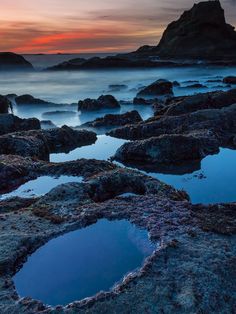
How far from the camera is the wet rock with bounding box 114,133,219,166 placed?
14.3 metres

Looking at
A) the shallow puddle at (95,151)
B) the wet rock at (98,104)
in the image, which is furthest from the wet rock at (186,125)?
the wet rock at (98,104)

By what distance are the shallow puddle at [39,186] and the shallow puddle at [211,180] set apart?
2.75 m

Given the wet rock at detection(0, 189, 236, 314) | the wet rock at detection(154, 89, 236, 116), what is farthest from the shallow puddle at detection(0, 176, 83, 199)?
the wet rock at detection(154, 89, 236, 116)

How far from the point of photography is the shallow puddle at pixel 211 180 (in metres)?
11.0

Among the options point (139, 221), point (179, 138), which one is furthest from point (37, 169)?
point (139, 221)

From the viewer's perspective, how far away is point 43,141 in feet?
53.4

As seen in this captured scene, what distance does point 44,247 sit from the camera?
774 cm

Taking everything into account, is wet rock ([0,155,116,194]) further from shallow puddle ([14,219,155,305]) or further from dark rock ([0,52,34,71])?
dark rock ([0,52,34,71])

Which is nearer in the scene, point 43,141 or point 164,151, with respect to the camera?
point 164,151

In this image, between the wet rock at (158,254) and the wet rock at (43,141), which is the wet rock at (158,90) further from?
the wet rock at (158,254)

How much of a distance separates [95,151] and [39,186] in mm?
5367

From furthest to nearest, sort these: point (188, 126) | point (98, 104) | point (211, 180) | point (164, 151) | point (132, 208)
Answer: point (98, 104), point (188, 126), point (164, 151), point (211, 180), point (132, 208)

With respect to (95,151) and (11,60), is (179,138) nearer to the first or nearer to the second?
(95,151)

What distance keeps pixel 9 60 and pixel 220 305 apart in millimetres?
140785
